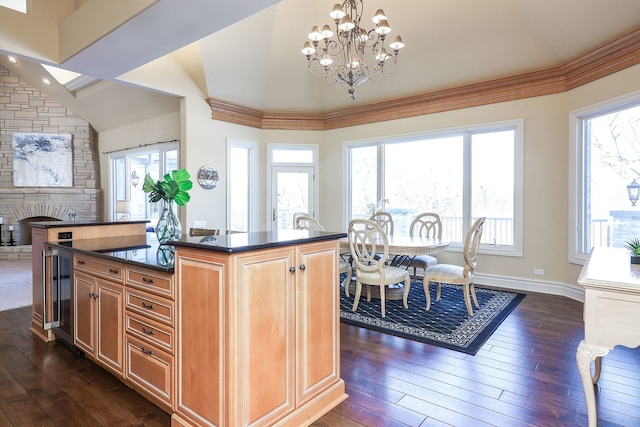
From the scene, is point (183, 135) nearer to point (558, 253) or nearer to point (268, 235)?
point (268, 235)

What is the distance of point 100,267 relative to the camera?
8.07 feet

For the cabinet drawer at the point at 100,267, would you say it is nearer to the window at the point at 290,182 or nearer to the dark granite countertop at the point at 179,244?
the dark granite countertop at the point at 179,244

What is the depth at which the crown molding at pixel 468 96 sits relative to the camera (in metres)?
3.85

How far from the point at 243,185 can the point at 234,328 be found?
504cm

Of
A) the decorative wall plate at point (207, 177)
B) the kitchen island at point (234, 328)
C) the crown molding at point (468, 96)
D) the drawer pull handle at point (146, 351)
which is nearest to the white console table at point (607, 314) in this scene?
the kitchen island at point (234, 328)

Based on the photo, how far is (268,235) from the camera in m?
2.06

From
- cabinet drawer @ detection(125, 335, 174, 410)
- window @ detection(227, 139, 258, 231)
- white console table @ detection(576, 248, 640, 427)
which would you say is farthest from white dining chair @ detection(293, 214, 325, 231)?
white console table @ detection(576, 248, 640, 427)

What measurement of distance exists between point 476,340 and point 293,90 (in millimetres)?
4918

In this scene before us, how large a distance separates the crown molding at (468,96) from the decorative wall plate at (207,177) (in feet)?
2.97

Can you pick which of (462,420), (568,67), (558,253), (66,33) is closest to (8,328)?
(66,33)

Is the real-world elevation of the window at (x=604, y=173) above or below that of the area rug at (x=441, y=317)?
above

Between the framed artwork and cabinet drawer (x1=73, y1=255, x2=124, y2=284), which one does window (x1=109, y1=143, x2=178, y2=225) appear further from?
cabinet drawer (x1=73, y1=255, x2=124, y2=284)

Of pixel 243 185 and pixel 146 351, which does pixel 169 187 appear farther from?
pixel 243 185

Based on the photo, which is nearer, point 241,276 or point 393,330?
point 241,276
